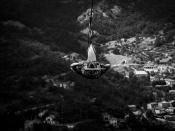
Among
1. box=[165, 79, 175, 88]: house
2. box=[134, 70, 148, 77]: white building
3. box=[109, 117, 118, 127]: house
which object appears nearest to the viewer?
box=[109, 117, 118, 127]: house

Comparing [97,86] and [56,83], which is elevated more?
[56,83]

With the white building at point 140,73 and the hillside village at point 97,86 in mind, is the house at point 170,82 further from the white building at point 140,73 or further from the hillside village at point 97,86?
the white building at point 140,73

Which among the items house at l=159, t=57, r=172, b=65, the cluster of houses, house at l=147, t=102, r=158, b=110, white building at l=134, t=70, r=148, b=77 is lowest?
house at l=147, t=102, r=158, b=110

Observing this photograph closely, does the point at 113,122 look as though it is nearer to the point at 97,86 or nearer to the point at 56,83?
the point at 97,86

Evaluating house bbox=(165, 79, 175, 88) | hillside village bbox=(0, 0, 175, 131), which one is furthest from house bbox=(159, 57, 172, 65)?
house bbox=(165, 79, 175, 88)

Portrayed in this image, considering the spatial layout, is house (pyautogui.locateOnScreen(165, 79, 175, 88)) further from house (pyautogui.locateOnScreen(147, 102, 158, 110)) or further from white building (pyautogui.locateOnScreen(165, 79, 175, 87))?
house (pyautogui.locateOnScreen(147, 102, 158, 110))

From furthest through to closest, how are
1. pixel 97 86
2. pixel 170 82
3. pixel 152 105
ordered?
pixel 170 82 < pixel 97 86 < pixel 152 105

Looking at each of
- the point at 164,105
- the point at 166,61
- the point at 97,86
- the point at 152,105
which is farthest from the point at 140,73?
the point at 164,105

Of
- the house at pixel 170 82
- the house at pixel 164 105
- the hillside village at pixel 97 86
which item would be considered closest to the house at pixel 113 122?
the hillside village at pixel 97 86

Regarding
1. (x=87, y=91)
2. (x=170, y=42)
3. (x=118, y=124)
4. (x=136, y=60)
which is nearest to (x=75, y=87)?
(x=87, y=91)

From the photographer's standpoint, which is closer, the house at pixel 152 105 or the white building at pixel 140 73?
the house at pixel 152 105

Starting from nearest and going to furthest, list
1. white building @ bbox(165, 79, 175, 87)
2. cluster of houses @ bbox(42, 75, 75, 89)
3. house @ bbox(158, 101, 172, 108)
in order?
house @ bbox(158, 101, 172, 108)
cluster of houses @ bbox(42, 75, 75, 89)
white building @ bbox(165, 79, 175, 87)
